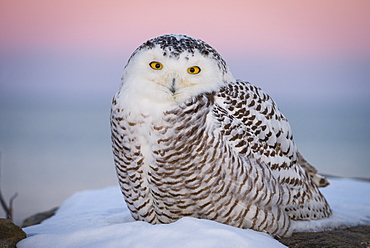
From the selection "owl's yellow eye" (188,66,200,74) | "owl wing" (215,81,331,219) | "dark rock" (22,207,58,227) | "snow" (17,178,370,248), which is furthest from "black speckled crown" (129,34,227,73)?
"dark rock" (22,207,58,227)

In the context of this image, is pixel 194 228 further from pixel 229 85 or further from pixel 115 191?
pixel 115 191

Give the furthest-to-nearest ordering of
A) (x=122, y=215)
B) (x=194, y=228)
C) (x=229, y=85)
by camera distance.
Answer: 1. (x=122, y=215)
2. (x=229, y=85)
3. (x=194, y=228)

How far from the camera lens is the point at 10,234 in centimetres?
309

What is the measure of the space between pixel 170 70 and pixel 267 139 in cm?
98

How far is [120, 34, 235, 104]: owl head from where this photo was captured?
3.04m

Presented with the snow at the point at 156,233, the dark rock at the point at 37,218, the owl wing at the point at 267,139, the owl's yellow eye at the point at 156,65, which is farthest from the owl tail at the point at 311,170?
the dark rock at the point at 37,218

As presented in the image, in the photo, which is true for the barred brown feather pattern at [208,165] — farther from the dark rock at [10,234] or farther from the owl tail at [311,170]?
the dark rock at [10,234]

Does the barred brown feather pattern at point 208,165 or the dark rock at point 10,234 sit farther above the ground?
the barred brown feather pattern at point 208,165

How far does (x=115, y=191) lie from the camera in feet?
19.4

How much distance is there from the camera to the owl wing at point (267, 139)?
3.26 meters

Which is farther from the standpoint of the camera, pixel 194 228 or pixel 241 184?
pixel 241 184

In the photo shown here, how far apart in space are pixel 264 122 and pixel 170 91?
84 cm

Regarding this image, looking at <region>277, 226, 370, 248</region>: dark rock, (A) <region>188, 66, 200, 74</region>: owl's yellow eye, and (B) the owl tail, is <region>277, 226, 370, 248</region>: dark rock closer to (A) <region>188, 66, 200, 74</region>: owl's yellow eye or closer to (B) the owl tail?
(B) the owl tail

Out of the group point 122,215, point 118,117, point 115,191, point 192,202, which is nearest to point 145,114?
point 118,117
